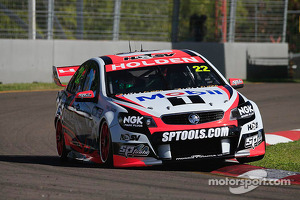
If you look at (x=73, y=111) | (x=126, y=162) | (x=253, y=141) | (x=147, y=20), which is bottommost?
(x=126, y=162)

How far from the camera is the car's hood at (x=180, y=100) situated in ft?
26.6

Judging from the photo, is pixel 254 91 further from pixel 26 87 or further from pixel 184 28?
pixel 26 87

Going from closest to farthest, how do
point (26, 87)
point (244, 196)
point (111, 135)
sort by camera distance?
point (244, 196) < point (111, 135) < point (26, 87)

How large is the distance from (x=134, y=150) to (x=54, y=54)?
13.4 m

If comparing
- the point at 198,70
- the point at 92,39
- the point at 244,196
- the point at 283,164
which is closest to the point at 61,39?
the point at 92,39

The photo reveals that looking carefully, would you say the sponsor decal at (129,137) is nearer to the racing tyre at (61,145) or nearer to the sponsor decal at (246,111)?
the sponsor decal at (246,111)

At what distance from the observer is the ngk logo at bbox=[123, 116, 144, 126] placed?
8056 mm

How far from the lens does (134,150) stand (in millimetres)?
8109

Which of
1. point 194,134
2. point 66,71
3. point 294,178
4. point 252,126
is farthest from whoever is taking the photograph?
point 66,71

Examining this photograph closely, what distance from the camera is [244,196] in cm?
650

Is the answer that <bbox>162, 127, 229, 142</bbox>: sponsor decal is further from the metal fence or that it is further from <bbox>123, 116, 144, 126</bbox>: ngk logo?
the metal fence

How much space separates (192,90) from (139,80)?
0.75 m

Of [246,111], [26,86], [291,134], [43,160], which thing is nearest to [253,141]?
[246,111]

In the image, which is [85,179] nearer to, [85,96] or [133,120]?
[133,120]
